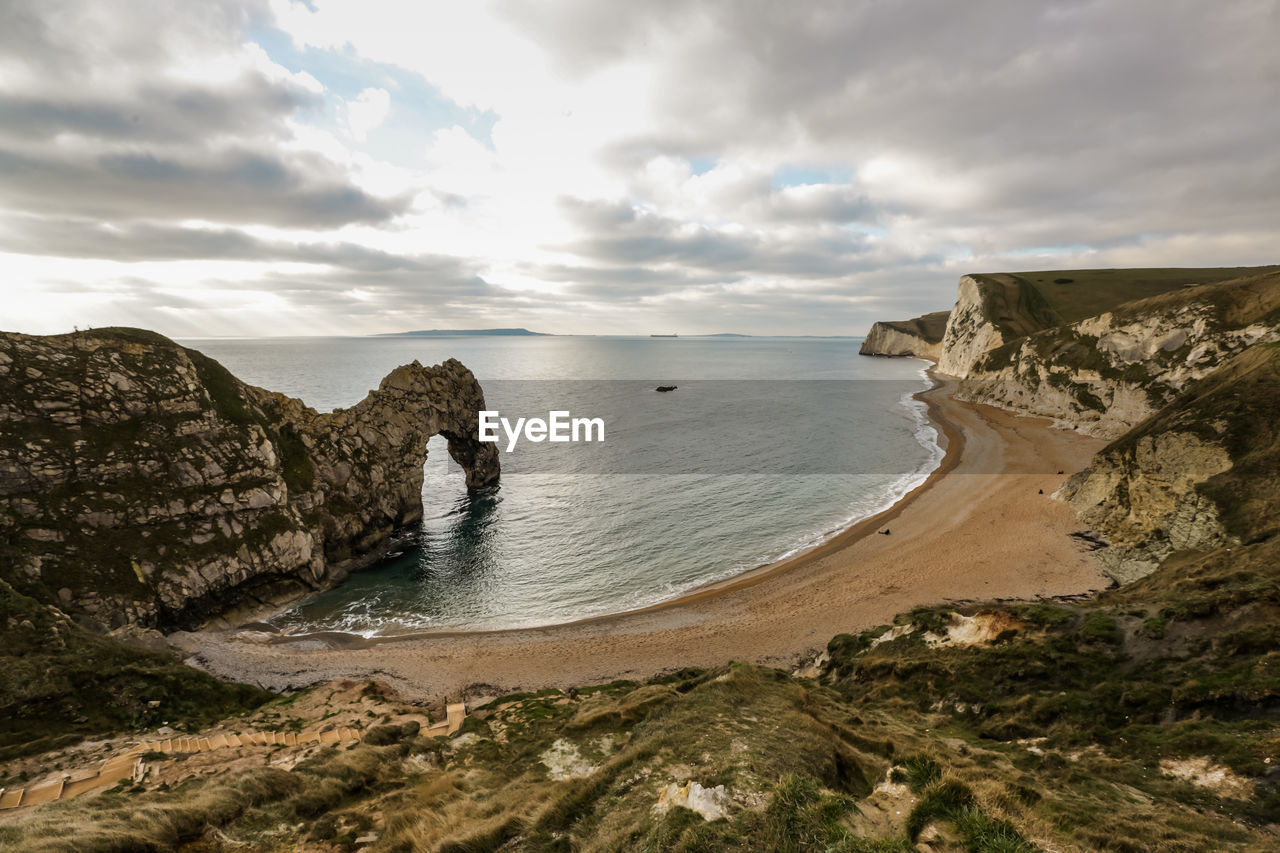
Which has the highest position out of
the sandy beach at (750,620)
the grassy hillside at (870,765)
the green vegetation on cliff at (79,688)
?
the grassy hillside at (870,765)

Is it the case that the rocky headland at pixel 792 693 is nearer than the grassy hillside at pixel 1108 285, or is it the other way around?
the rocky headland at pixel 792 693

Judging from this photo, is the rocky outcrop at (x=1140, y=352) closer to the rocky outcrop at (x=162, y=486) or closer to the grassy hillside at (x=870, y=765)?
the grassy hillside at (x=870, y=765)

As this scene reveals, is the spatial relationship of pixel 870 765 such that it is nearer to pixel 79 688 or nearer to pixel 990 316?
pixel 79 688

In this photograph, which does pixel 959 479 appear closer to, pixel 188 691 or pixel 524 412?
pixel 188 691

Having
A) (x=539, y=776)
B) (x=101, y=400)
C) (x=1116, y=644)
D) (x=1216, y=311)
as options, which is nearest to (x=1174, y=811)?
(x=1116, y=644)

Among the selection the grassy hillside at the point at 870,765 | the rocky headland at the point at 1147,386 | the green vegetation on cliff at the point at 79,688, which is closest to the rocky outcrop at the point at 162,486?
the green vegetation on cliff at the point at 79,688

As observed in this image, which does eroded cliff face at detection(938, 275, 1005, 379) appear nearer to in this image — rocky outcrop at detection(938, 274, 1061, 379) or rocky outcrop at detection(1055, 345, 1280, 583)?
rocky outcrop at detection(938, 274, 1061, 379)
